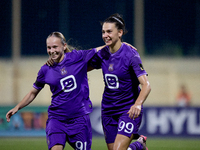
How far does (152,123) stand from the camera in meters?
10.7

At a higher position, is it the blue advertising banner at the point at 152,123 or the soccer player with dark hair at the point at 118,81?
the soccer player with dark hair at the point at 118,81

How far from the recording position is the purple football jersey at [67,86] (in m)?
4.62

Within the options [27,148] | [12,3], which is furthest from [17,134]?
[12,3]

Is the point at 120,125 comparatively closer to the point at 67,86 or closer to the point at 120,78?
the point at 120,78

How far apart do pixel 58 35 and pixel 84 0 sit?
9676 millimetres

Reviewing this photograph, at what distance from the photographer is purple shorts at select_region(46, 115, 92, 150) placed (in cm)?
449

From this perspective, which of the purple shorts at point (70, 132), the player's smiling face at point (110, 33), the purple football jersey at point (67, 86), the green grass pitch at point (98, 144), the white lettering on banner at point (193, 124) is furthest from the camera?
the white lettering on banner at point (193, 124)

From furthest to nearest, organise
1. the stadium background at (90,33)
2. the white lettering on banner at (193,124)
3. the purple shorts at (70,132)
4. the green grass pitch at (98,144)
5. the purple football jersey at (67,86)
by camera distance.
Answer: the stadium background at (90,33) < the white lettering on banner at (193,124) < the green grass pitch at (98,144) < the purple football jersey at (67,86) < the purple shorts at (70,132)

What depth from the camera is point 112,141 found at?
5051 millimetres

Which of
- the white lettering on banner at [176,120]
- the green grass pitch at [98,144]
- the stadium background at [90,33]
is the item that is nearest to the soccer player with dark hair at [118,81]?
the green grass pitch at [98,144]

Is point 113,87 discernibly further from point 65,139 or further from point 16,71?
point 16,71

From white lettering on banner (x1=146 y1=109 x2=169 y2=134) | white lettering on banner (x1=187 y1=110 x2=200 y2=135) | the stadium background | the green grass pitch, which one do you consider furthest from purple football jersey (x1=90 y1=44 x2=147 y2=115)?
the stadium background

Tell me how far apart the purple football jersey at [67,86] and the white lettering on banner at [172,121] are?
6.27 meters

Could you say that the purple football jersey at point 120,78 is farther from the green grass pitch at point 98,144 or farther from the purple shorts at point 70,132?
the green grass pitch at point 98,144
